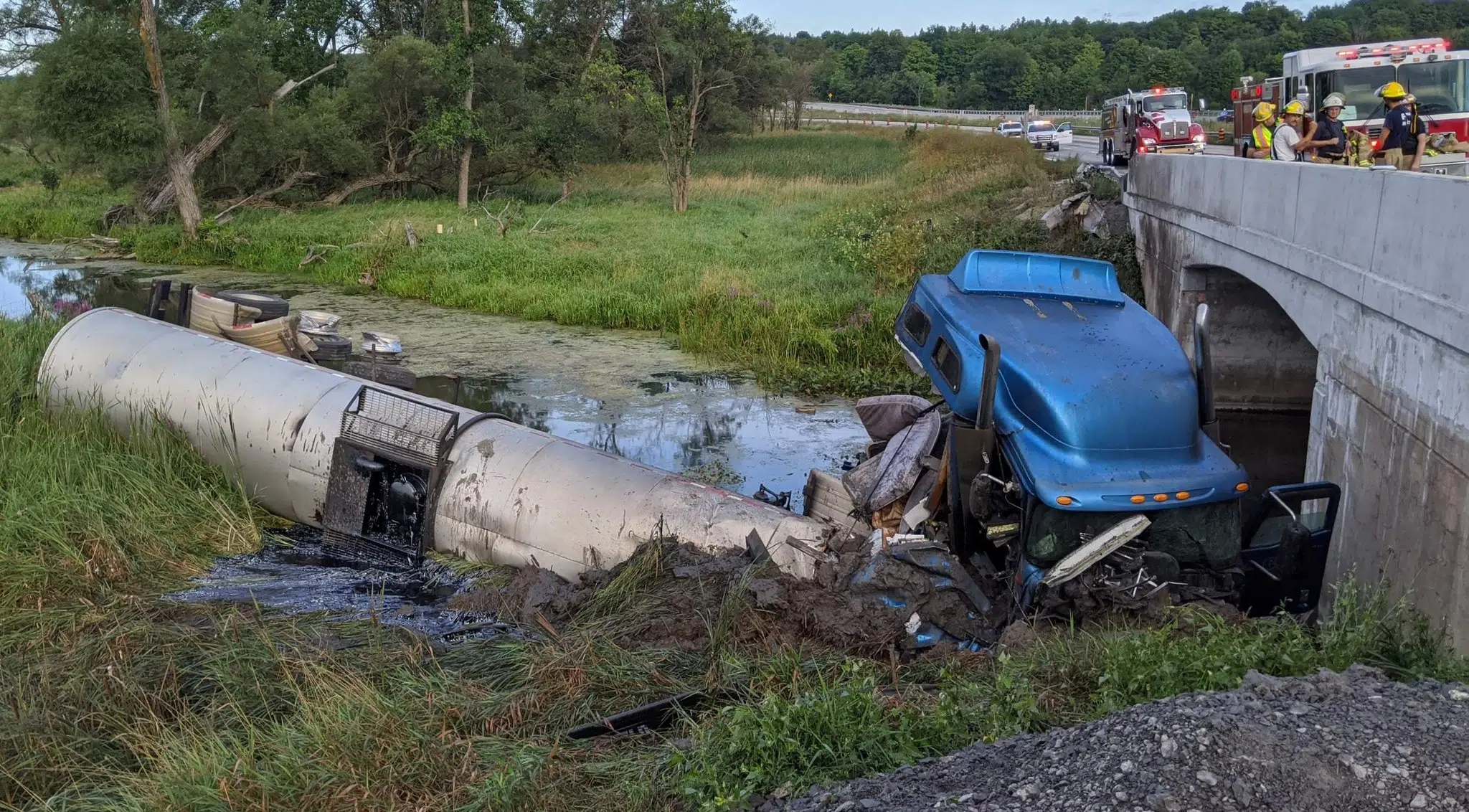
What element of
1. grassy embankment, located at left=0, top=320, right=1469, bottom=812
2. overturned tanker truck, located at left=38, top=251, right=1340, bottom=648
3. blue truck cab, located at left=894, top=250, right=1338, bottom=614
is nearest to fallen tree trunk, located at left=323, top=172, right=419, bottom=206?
overturned tanker truck, located at left=38, top=251, right=1340, bottom=648

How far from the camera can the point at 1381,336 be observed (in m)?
8.29

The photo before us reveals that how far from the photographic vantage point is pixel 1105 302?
877 centimetres

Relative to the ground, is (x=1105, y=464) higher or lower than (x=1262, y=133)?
lower

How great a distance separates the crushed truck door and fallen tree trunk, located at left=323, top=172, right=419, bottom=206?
32.4 meters

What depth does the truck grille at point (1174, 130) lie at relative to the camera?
26.5m

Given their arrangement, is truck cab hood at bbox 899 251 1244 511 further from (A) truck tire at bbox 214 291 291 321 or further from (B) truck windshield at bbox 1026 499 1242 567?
(A) truck tire at bbox 214 291 291 321

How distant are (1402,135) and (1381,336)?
5616mm

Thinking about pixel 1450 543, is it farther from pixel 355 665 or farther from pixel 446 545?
pixel 446 545

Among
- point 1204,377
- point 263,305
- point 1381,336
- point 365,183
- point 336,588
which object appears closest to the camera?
point 1204,377

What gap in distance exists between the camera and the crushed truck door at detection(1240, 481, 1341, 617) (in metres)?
7.10

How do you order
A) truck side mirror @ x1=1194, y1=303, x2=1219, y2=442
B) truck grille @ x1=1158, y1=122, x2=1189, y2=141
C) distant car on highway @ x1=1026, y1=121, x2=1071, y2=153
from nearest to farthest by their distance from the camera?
truck side mirror @ x1=1194, y1=303, x2=1219, y2=442 → truck grille @ x1=1158, y1=122, x2=1189, y2=141 → distant car on highway @ x1=1026, y1=121, x2=1071, y2=153

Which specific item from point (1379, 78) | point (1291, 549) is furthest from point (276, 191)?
point (1291, 549)

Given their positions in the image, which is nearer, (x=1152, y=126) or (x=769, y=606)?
(x=769, y=606)

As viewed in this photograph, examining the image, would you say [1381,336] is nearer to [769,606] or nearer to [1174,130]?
[769,606]
